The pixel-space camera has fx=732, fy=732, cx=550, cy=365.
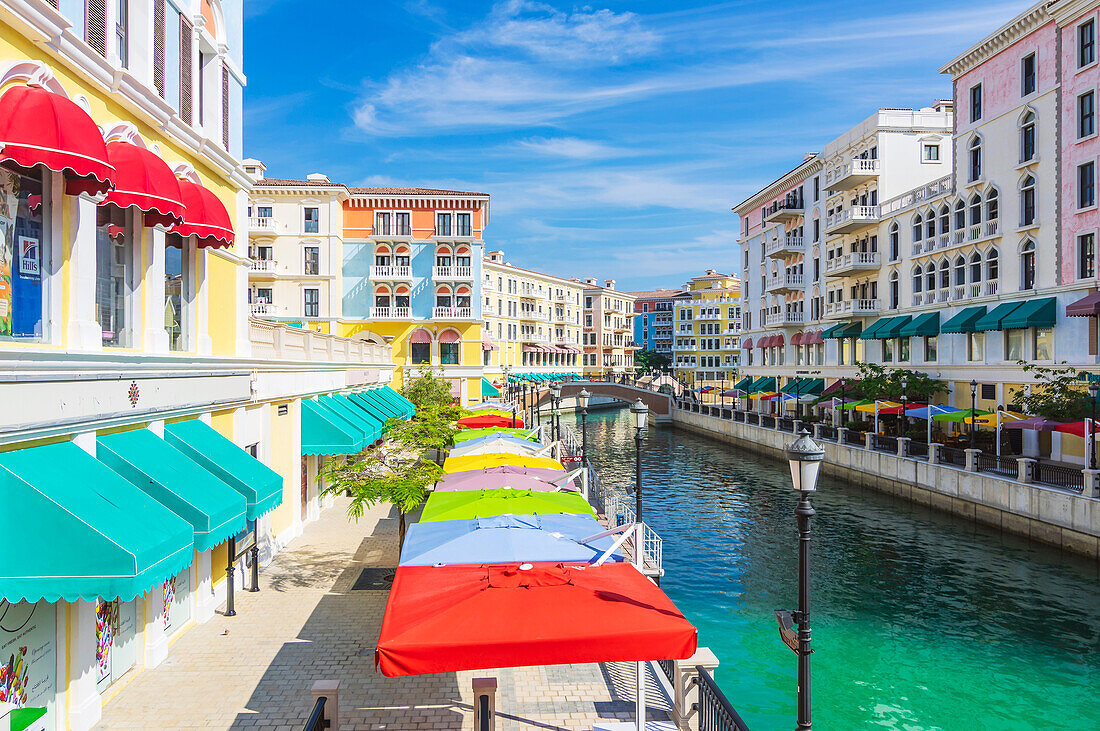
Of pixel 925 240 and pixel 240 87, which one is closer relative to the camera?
pixel 240 87

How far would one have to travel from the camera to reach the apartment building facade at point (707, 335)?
11900cm

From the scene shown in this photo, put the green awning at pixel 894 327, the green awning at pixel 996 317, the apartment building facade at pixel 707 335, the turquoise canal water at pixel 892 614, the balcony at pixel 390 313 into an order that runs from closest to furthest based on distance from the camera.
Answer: the turquoise canal water at pixel 892 614 → the green awning at pixel 996 317 → the green awning at pixel 894 327 → the balcony at pixel 390 313 → the apartment building facade at pixel 707 335

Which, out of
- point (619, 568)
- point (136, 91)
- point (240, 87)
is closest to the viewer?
point (619, 568)

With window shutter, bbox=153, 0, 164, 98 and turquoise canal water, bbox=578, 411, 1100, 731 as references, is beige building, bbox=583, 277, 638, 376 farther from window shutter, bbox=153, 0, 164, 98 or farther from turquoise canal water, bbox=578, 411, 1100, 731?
window shutter, bbox=153, 0, 164, 98

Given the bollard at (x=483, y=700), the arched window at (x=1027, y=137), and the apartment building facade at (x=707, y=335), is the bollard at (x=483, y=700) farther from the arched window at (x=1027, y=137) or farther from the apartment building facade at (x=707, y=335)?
the apartment building facade at (x=707, y=335)

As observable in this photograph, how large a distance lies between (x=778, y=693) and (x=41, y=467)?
12673mm

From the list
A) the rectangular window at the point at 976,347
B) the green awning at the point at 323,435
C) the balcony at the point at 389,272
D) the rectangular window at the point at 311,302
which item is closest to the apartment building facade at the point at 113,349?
the green awning at the point at 323,435

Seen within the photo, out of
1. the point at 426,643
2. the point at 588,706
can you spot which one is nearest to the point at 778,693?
the point at 588,706

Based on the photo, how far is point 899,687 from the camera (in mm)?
14094

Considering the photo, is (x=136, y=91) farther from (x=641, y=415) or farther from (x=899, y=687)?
(x=899, y=687)

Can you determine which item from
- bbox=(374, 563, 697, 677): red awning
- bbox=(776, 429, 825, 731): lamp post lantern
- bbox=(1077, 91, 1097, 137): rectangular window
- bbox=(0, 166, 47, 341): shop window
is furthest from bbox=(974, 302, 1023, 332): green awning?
bbox=(0, 166, 47, 341): shop window

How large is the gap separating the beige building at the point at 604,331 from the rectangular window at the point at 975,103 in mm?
72671

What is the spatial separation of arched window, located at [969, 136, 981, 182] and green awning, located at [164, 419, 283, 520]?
35981 mm

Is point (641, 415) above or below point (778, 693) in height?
above
